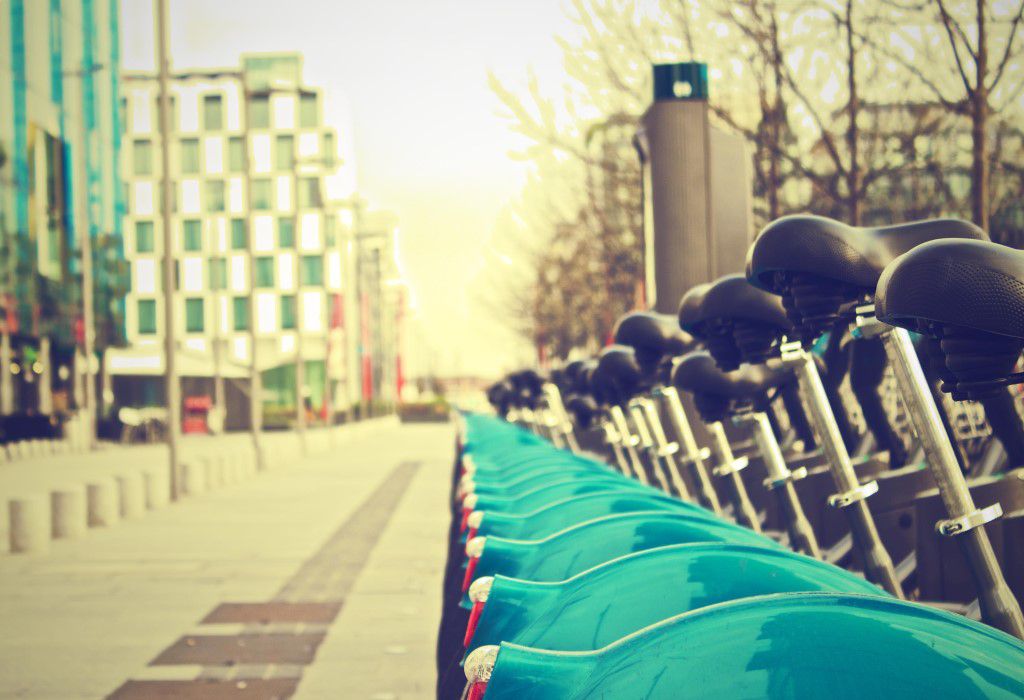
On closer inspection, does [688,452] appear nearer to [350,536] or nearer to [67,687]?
[67,687]

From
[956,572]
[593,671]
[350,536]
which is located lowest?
[350,536]

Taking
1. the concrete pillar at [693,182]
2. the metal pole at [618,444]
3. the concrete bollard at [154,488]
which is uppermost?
the concrete pillar at [693,182]

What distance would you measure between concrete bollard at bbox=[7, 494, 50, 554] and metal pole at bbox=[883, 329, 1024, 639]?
961 cm

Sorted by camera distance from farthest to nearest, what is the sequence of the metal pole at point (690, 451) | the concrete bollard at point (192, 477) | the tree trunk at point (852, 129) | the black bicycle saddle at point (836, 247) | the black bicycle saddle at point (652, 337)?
the concrete bollard at point (192, 477) < the tree trunk at point (852, 129) < the metal pole at point (690, 451) < the black bicycle saddle at point (652, 337) < the black bicycle saddle at point (836, 247)

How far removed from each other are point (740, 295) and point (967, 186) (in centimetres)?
594

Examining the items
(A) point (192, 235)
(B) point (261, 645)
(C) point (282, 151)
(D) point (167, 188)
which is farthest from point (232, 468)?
(C) point (282, 151)

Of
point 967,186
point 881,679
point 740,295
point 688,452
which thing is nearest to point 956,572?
point 740,295

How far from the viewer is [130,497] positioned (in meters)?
13.9

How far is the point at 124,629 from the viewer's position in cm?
692

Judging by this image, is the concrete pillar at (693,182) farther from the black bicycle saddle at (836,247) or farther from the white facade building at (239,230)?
the white facade building at (239,230)

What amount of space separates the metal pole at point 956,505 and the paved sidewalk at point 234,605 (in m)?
3.60

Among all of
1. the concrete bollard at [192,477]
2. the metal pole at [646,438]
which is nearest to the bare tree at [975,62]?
the metal pole at [646,438]

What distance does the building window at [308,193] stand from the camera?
95131 millimetres

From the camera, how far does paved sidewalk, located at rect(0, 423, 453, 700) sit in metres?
5.73
